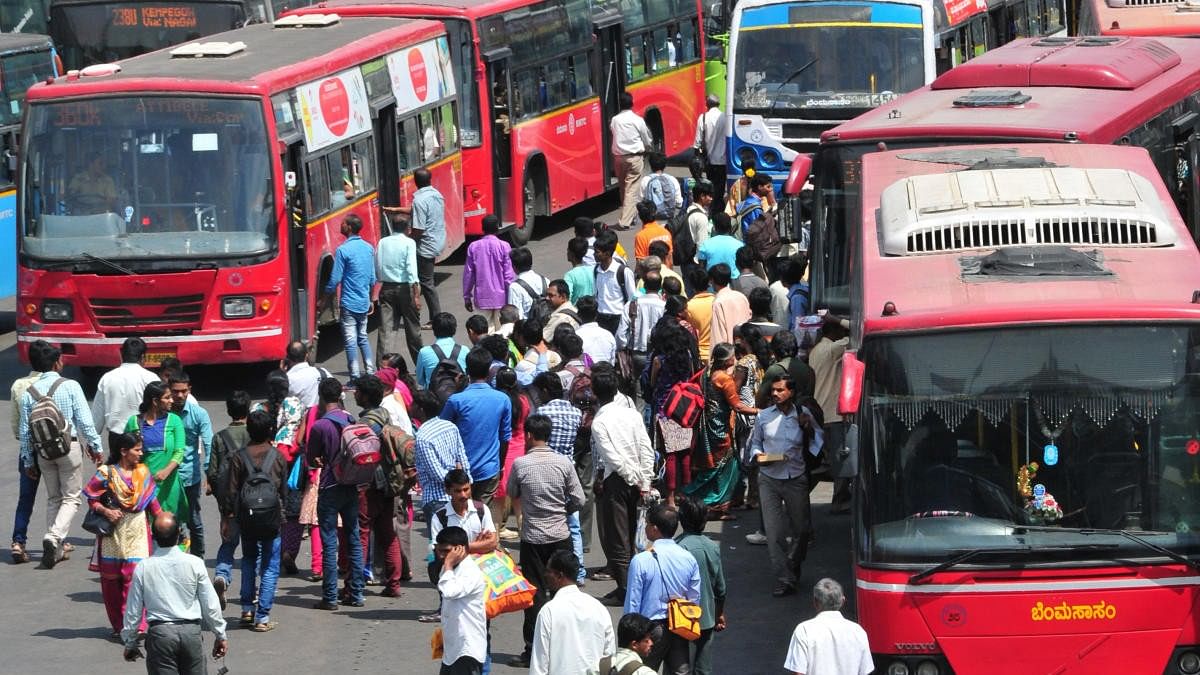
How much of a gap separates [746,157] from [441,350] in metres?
9.09

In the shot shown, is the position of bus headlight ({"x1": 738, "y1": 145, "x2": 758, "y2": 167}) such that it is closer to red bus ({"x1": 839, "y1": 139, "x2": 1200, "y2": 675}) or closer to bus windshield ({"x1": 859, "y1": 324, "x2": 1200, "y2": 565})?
red bus ({"x1": 839, "y1": 139, "x2": 1200, "y2": 675})

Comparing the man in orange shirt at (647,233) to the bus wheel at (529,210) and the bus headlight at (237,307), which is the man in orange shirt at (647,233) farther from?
the bus wheel at (529,210)

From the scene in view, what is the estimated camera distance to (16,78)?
23.1 meters

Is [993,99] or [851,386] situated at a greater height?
[851,386]

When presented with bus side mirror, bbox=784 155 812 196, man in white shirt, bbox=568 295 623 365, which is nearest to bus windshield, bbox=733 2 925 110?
bus side mirror, bbox=784 155 812 196

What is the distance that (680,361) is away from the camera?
1402 centimetres

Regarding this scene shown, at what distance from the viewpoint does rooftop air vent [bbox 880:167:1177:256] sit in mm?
10820

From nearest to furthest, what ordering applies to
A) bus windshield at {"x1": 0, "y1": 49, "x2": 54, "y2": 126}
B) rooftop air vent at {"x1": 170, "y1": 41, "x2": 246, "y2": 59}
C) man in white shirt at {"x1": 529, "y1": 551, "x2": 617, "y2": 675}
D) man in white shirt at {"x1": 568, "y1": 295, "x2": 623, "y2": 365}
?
man in white shirt at {"x1": 529, "y1": 551, "x2": 617, "y2": 675}, man in white shirt at {"x1": 568, "y1": 295, "x2": 623, "y2": 365}, rooftop air vent at {"x1": 170, "y1": 41, "x2": 246, "y2": 59}, bus windshield at {"x1": 0, "y1": 49, "x2": 54, "y2": 126}

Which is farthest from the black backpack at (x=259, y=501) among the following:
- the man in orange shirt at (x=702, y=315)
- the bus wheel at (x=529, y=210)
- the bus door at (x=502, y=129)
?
the bus wheel at (x=529, y=210)

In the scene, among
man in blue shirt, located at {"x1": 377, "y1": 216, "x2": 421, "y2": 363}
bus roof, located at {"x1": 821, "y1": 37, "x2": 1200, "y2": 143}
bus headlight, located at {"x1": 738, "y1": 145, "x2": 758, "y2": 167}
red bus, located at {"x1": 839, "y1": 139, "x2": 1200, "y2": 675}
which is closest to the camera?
red bus, located at {"x1": 839, "y1": 139, "x2": 1200, "y2": 675}

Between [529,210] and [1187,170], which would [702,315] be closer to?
[1187,170]

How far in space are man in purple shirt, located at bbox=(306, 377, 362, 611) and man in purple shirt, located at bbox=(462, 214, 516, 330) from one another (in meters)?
5.65

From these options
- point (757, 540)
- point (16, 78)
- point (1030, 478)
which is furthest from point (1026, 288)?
point (16, 78)

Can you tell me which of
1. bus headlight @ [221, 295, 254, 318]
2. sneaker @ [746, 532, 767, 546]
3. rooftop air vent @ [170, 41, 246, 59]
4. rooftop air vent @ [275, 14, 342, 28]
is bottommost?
sneaker @ [746, 532, 767, 546]
